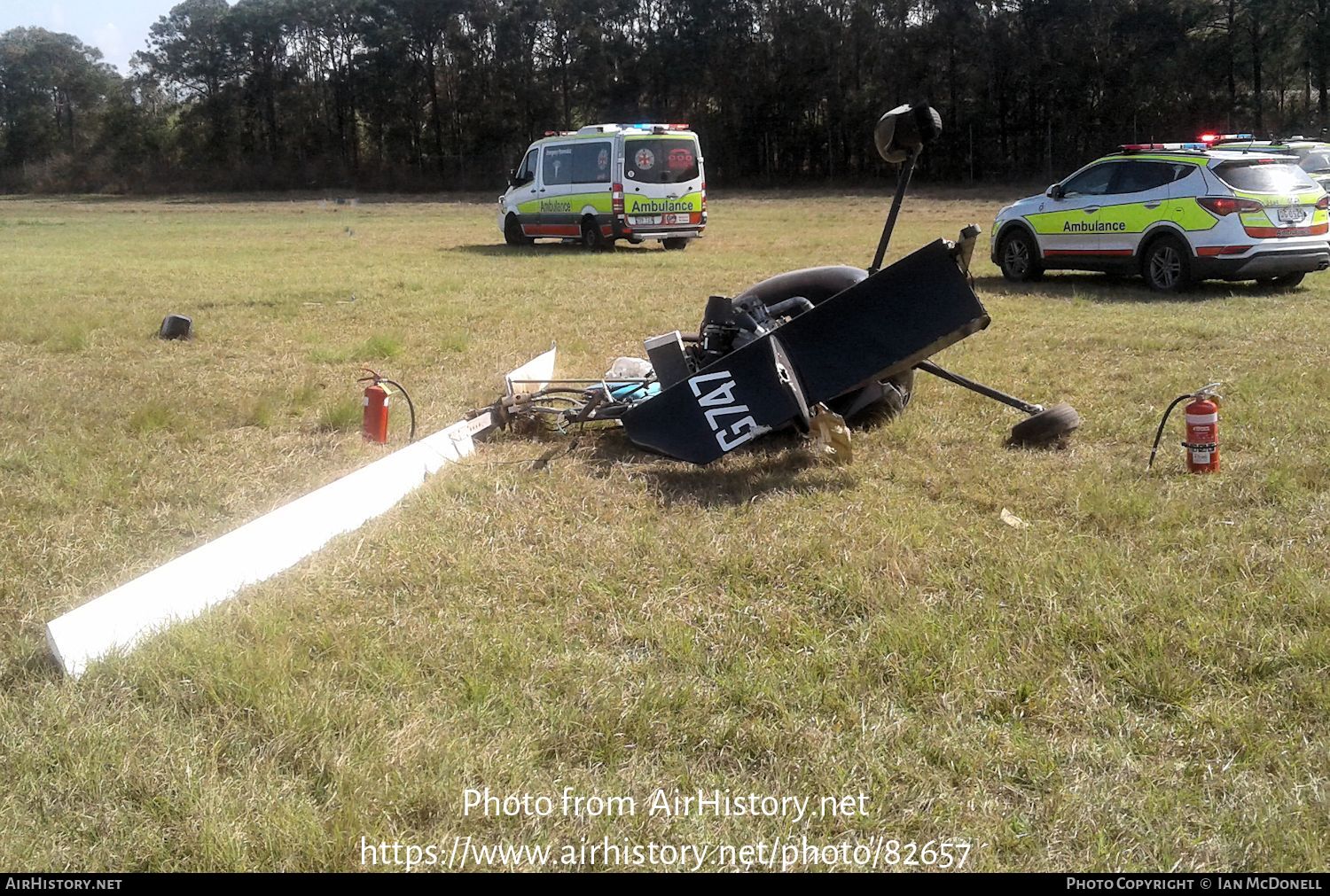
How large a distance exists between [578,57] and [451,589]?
55223mm

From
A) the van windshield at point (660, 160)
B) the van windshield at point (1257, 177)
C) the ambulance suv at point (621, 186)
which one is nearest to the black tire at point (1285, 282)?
the van windshield at point (1257, 177)

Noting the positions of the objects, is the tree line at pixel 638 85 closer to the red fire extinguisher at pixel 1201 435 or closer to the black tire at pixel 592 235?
the black tire at pixel 592 235

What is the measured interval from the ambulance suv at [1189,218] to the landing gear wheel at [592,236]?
898cm

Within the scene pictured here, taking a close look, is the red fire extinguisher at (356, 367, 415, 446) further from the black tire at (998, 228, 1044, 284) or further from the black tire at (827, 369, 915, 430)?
the black tire at (998, 228, 1044, 284)

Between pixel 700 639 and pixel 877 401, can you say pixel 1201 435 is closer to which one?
pixel 877 401

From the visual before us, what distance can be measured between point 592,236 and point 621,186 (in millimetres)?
1087

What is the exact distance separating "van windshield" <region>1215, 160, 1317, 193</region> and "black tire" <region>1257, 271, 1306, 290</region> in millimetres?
1039

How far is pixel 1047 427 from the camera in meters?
5.57

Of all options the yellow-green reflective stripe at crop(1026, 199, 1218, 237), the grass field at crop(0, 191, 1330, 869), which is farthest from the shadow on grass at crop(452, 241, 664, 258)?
the grass field at crop(0, 191, 1330, 869)

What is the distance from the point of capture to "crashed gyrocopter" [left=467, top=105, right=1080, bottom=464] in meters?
5.04

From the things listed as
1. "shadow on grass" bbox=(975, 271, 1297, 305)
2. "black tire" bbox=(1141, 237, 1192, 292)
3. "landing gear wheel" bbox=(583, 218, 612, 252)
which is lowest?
"shadow on grass" bbox=(975, 271, 1297, 305)

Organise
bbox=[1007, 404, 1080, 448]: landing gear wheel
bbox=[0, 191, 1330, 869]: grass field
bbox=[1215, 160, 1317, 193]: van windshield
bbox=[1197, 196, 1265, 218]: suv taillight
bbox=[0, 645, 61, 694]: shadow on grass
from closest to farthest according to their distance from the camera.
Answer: bbox=[0, 191, 1330, 869]: grass field, bbox=[0, 645, 61, 694]: shadow on grass, bbox=[1007, 404, 1080, 448]: landing gear wheel, bbox=[1197, 196, 1265, 218]: suv taillight, bbox=[1215, 160, 1317, 193]: van windshield

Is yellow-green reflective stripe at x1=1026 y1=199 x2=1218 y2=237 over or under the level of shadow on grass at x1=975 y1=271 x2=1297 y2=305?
over

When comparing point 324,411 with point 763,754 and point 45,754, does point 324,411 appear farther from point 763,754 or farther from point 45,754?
point 763,754
